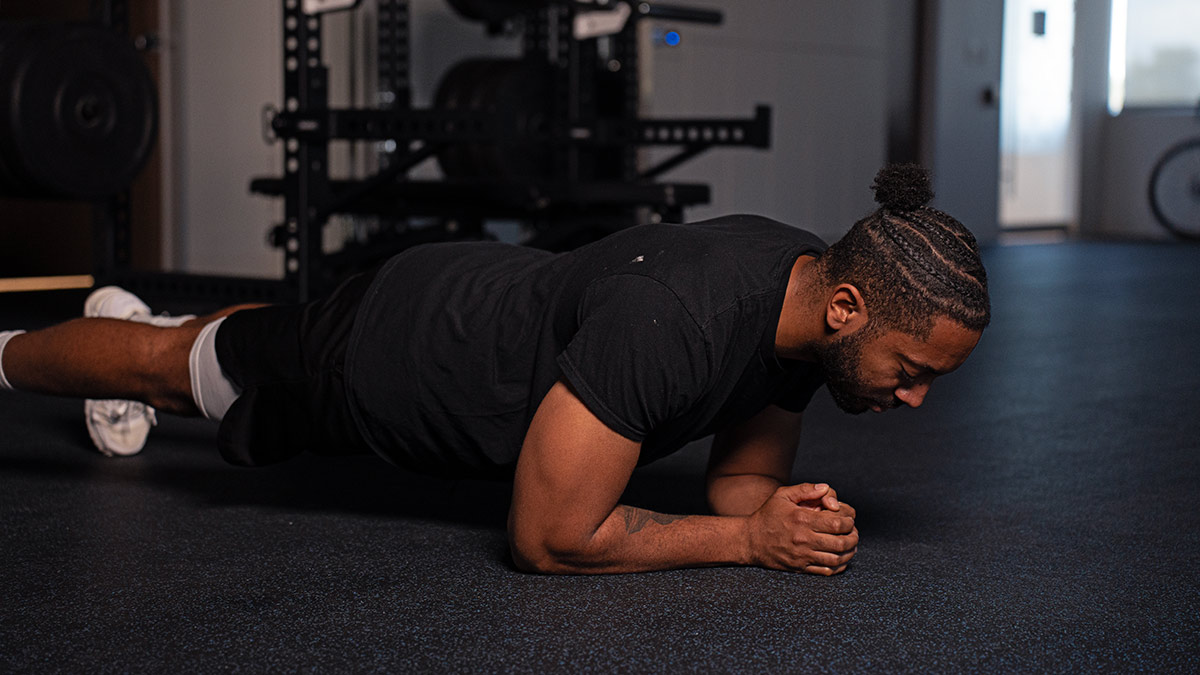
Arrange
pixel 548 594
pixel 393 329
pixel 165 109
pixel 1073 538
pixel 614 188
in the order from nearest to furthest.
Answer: pixel 548 594, pixel 393 329, pixel 1073 538, pixel 614 188, pixel 165 109

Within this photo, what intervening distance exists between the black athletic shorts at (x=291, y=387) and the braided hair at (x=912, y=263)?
0.60 m

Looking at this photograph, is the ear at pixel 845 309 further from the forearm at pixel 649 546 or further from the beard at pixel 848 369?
the forearm at pixel 649 546

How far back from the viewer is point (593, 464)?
3.84ft

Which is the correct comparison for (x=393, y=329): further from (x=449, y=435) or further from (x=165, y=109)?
(x=165, y=109)

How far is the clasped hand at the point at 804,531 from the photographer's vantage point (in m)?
1.32

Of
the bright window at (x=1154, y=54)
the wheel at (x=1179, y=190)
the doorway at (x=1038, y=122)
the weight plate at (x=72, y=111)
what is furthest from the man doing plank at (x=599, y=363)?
the bright window at (x=1154, y=54)

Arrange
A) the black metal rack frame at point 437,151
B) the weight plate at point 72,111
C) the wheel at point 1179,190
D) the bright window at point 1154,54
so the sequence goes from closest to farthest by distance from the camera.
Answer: the weight plate at point 72,111, the black metal rack frame at point 437,151, the wheel at point 1179,190, the bright window at point 1154,54

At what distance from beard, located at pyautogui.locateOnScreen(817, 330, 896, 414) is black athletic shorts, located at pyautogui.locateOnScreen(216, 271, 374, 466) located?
568mm

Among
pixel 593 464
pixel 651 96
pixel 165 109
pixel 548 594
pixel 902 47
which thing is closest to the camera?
pixel 593 464

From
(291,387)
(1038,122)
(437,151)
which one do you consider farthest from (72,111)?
(1038,122)

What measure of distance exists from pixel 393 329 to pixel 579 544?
13.9 inches

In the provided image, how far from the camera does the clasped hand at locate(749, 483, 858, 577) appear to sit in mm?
1319

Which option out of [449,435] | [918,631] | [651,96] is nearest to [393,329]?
[449,435]

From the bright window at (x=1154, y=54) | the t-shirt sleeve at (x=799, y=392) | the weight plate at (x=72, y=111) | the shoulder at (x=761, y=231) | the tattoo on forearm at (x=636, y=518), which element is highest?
the bright window at (x=1154, y=54)
